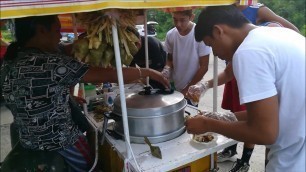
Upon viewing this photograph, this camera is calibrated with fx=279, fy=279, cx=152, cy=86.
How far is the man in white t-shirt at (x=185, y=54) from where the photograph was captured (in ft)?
9.12

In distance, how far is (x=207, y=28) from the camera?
4.47 feet

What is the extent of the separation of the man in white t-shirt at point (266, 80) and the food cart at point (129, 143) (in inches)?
5.5

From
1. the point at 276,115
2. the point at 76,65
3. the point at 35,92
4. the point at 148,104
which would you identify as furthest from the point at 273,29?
the point at 35,92

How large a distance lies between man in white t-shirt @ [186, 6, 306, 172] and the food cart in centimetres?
14

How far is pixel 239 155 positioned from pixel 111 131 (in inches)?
80.0

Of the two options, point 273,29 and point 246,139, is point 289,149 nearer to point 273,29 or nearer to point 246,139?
point 246,139

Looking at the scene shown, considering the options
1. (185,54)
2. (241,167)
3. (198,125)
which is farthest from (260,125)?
(241,167)

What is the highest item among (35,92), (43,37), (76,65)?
(43,37)

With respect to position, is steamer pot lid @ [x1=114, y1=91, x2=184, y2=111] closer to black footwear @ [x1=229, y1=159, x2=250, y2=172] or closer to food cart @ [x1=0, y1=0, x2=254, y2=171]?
food cart @ [x1=0, y1=0, x2=254, y2=171]

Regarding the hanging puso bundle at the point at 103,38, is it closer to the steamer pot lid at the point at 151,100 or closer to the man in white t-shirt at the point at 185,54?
the steamer pot lid at the point at 151,100

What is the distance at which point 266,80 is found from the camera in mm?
1128

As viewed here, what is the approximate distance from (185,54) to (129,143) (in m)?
1.64

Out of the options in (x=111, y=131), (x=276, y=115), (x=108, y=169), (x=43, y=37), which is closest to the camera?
(x=276, y=115)

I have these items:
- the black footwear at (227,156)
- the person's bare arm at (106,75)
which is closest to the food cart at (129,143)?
the person's bare arm at (106,75)
